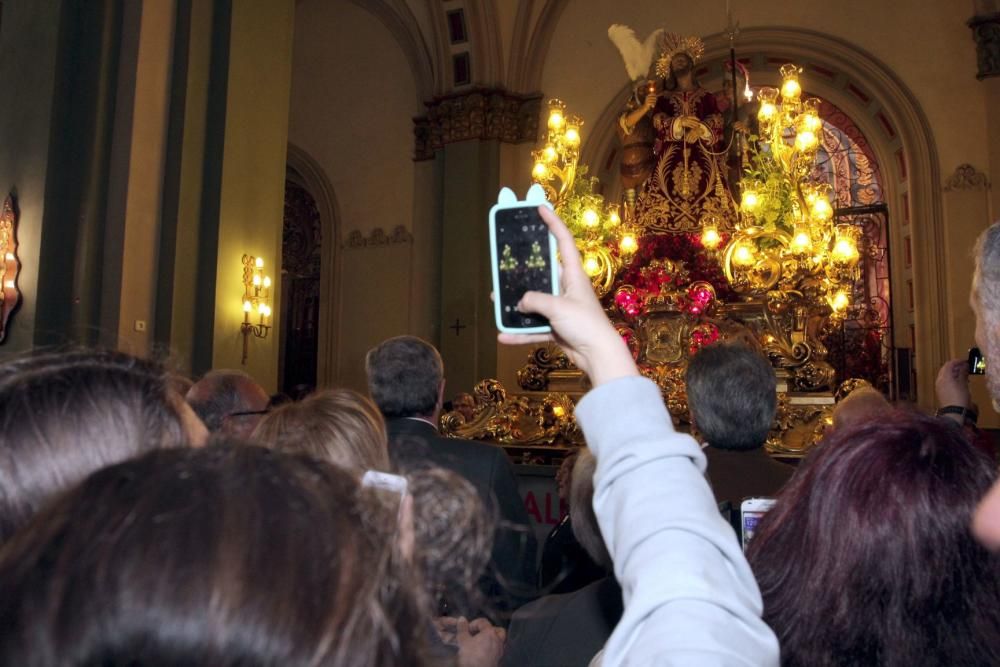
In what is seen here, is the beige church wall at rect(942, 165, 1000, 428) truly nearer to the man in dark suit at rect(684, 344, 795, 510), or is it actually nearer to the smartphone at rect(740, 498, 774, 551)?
the man in dark suit at rect(684, 344, 795, 510)

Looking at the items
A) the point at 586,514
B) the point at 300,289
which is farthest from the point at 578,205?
the point at 300,289

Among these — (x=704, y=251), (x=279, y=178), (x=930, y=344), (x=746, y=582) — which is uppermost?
(x=279, y=178)

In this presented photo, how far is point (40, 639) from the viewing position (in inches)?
18.6

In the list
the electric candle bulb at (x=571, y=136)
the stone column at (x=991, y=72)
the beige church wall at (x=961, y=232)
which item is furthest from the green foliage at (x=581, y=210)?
the stone column at (x=991, y=72)

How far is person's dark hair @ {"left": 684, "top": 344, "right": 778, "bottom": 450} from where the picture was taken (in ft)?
7.93

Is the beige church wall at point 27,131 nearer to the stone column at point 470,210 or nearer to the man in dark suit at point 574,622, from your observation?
the man in dark suit at point 574,622

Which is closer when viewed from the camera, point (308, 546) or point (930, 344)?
point (308, 546)

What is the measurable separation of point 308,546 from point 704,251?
7640 millimetres

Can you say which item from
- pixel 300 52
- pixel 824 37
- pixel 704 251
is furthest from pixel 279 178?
pixel 824 37

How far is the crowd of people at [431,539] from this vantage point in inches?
19.4

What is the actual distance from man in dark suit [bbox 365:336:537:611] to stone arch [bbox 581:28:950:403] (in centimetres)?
890

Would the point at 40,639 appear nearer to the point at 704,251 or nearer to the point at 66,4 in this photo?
the point at 66,4

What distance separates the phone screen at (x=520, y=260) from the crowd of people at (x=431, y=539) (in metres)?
0.04

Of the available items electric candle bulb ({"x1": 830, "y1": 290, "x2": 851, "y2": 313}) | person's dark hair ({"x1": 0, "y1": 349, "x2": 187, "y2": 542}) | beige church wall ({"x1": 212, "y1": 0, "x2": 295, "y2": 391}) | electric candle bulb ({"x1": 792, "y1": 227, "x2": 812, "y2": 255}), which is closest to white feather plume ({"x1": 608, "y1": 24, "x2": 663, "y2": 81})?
electric candle bulb ({"x1": 792, "y1": 227, "x2": 812, "y2": 255})
